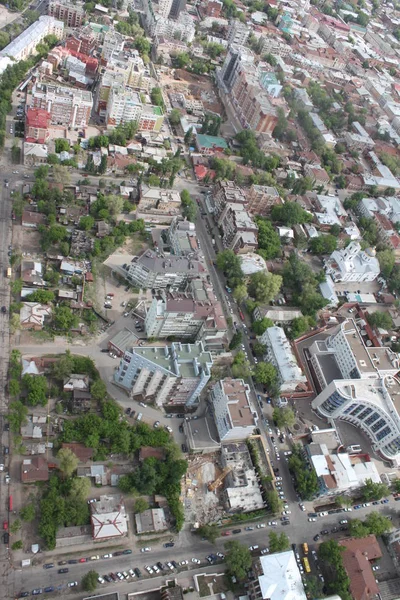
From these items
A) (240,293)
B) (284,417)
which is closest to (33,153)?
(240,293)

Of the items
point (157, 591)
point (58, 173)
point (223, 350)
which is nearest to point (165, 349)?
point (223, 350)

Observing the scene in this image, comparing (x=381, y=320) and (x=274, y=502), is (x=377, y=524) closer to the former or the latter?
(x=274, y=502)

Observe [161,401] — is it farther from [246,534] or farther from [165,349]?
[246,534]

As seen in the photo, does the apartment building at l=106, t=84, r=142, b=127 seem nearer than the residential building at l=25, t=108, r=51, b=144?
No

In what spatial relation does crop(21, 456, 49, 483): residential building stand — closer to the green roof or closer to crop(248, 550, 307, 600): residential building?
crop(248, 550, 307, 600): residential building

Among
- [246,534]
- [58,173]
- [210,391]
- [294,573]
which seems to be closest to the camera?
[294,573]

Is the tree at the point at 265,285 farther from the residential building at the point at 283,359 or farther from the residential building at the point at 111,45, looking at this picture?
the residential building at the point at 111,45

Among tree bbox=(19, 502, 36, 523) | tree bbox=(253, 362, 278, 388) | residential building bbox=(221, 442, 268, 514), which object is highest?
tree bbox=(253, 362, 278, 388)

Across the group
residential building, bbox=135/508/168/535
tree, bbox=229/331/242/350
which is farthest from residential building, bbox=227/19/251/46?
residential building, bbox=135/508/168/535
